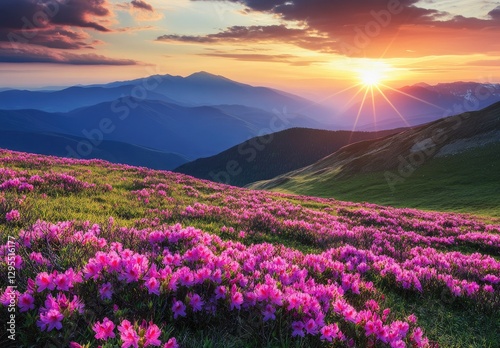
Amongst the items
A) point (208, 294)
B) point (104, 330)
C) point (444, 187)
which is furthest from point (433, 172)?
point (104, 330)

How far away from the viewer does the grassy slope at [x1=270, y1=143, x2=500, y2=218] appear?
4303 centimetres

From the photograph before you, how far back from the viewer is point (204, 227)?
9828 millimetres

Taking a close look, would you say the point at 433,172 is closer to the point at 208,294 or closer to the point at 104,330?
the point at 208,294

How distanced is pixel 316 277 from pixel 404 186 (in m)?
59.5

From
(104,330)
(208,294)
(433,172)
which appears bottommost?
(433,172)

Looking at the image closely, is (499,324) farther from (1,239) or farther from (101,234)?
(1,239)

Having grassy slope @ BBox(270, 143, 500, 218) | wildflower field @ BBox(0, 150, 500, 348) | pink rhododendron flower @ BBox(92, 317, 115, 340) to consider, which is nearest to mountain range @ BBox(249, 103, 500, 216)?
grassy slope @ BBox(270, 143, 500, 218)

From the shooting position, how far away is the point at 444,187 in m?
52.1

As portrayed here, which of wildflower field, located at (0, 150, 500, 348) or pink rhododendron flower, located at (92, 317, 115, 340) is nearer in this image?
pink rhododendron flower, located at (92, 317, 115, 340)

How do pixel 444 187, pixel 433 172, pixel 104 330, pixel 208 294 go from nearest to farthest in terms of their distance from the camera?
pixel 104 330 < pixel 208 294 < pixel 444 187 < pixel 433 172

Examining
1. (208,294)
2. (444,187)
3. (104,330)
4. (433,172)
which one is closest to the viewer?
(104,330)

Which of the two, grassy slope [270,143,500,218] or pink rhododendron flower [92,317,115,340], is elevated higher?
pink rhododendron flower [92,317,115,340]

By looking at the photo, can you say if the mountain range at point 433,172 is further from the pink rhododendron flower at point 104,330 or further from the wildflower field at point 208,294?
the pink rhododendron flower at point 104,330

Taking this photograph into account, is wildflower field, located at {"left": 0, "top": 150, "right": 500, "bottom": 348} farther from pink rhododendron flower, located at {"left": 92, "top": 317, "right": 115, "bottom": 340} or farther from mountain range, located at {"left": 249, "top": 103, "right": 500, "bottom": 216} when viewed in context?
mountain range, located at {"left": 249, "top": 103, "right": 500, "bottom": 216}
